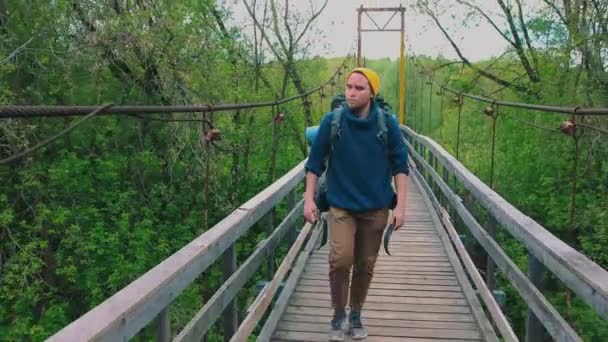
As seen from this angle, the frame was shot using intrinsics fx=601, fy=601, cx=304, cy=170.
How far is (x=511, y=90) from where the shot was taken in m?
16.4

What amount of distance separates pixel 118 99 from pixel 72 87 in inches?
33.6

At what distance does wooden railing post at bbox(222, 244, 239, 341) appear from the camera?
229cm

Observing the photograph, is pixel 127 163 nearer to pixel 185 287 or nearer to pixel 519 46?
pixel 519 46

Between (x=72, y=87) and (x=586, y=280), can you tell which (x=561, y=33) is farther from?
(x=586, y=280)

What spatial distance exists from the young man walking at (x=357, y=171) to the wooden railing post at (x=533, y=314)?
719mm

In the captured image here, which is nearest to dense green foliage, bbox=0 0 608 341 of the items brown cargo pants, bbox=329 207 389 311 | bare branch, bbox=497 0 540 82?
bare branch, bbox=497 0 540 82

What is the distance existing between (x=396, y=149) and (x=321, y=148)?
32 cm

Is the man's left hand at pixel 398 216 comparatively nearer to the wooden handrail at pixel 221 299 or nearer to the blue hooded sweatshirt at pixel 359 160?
the blue hooded sweatshirt at pixel 359 160

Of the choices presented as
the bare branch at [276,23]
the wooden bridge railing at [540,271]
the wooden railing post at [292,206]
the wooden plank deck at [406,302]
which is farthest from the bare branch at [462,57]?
the wooden bridge railing at [540,271]

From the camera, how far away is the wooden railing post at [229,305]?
229 centimetres

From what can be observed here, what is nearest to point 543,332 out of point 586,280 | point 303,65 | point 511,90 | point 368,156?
point 586,280

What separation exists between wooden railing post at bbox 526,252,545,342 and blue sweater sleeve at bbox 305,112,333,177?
95 cm

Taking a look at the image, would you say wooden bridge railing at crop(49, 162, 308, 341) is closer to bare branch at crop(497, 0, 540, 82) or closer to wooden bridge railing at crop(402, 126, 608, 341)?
wooden bridge railing at crop(402, 126, 608, 341)

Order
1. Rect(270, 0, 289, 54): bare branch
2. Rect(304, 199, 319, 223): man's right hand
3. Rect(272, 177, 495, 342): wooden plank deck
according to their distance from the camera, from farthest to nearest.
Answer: Rect(270, 0, 289, 54): bare branch → Rect(272, 177, 495, 342): wooden plank deck → Rect(304, 199, 319, 223): man's right hand
